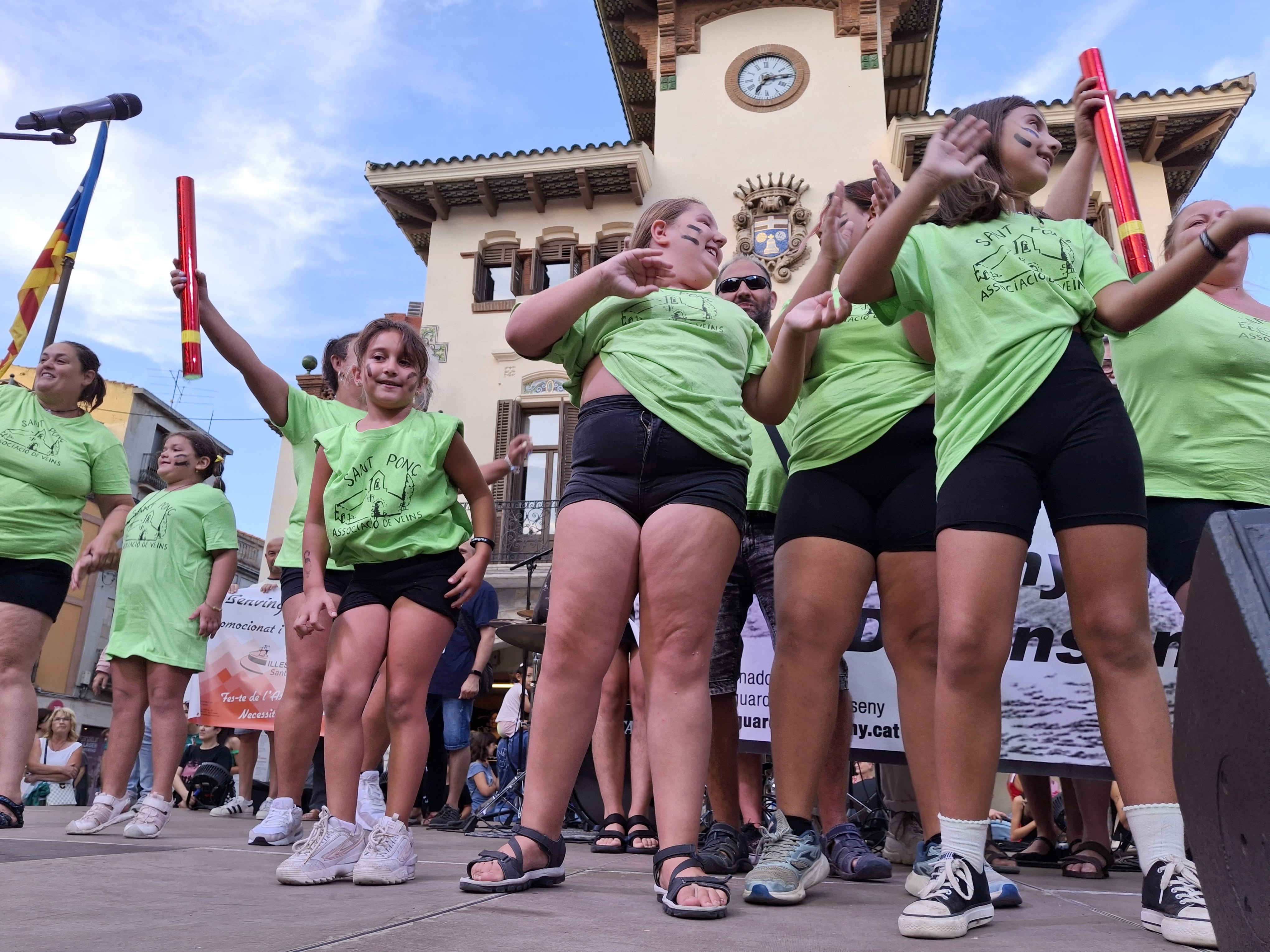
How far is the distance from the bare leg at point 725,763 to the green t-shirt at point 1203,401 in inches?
62.8

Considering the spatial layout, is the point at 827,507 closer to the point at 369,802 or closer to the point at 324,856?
the point at 324,856

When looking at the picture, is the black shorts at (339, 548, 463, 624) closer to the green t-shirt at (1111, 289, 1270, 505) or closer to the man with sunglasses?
the man with sunglasses

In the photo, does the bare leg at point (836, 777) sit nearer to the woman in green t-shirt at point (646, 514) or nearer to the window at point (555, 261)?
the woman in green t-shirt at point (646, 514)

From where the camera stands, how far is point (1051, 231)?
240 cm

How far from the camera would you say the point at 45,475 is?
425 cm

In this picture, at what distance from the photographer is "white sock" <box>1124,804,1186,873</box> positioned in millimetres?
1899

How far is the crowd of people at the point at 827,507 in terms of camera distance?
6.79 ft

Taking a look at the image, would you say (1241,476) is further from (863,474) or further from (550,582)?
(550,582)

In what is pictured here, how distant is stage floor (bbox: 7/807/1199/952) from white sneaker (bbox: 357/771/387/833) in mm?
1038

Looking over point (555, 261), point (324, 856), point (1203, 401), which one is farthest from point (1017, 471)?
point (555, 261)

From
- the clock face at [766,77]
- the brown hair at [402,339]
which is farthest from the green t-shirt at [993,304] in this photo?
the clock face at [766,77]

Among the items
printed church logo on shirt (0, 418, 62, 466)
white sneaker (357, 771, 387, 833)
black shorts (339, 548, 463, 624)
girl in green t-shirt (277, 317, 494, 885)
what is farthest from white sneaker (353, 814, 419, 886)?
printed church logo on shirt (0, 418, 62, 466)

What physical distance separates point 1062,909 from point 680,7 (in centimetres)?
1819

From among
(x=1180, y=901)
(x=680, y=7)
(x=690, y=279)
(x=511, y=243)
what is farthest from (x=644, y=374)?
(x=680, y=7)
